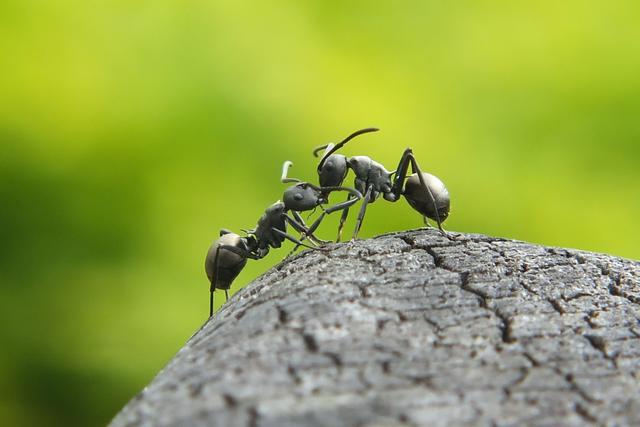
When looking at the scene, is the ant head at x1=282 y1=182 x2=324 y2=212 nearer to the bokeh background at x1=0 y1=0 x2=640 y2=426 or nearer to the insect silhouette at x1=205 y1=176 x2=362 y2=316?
the insect silhouette at x1=205 y1=176 x2=362 y2=316

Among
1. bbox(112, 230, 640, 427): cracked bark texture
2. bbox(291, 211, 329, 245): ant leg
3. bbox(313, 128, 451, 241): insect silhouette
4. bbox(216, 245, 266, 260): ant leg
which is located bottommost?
bbox(216, 245, 266, 260): ant leg

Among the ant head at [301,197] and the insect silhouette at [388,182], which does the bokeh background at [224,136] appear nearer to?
the insect silhouette at [388,182]

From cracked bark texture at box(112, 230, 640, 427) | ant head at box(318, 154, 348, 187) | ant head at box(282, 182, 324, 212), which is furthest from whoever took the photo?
ant head at box(318, 154, 348, 187)

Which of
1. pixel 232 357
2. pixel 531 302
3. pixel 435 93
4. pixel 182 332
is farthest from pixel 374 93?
pixel 232 357

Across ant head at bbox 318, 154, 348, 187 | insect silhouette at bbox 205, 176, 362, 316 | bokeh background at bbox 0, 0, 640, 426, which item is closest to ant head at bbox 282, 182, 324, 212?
insect silhouette at bbox 205, 176, 362, 316

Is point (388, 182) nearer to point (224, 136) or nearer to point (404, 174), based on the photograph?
point (404, 174)

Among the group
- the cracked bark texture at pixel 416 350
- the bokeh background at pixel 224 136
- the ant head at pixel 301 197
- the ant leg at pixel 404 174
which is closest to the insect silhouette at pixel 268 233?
the ant head at pixel 301 197
